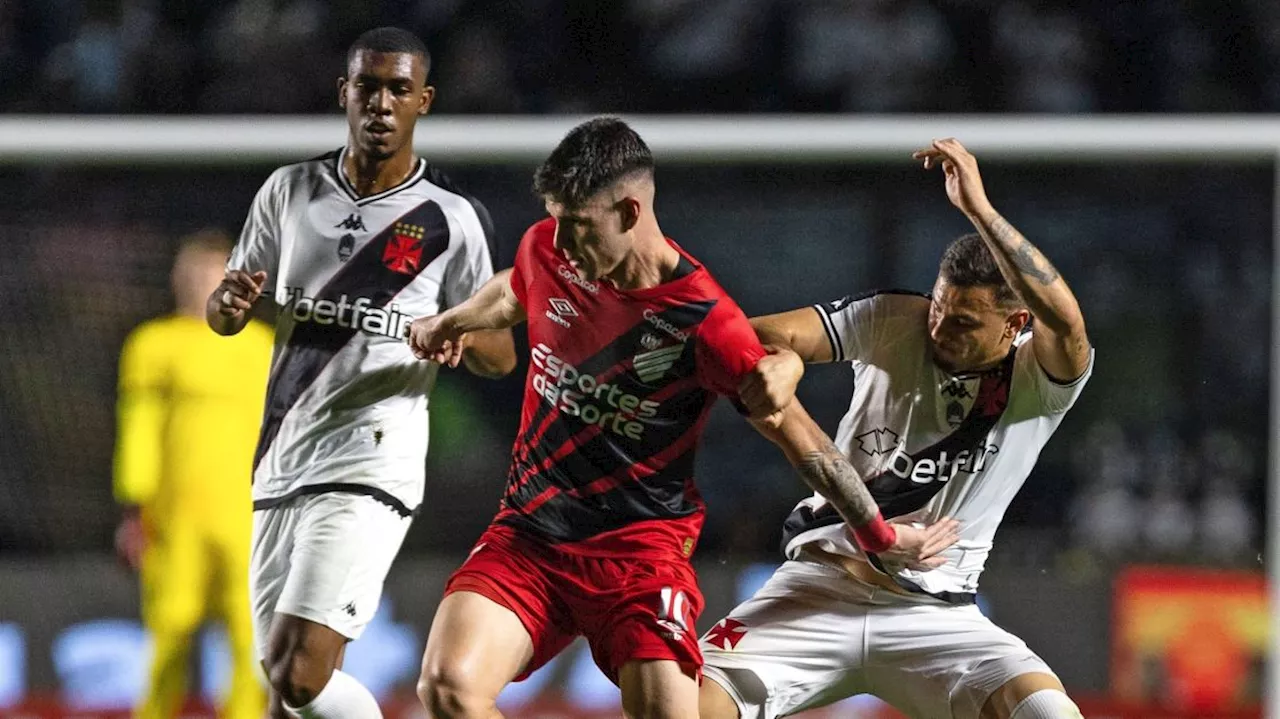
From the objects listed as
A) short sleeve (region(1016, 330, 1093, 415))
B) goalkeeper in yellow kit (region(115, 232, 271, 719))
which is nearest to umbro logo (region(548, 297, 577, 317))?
short sleeve (region(1016, 330, 1093, 415))

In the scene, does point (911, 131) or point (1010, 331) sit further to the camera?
point (911, 131)

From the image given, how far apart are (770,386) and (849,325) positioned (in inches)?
24.7

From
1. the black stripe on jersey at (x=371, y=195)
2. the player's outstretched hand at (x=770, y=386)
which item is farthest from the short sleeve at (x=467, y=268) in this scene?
the player's outstretched hand at (x=770, y=386)

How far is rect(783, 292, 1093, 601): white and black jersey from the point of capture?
14.5 ft

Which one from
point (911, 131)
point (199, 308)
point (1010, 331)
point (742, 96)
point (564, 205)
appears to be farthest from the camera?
point (742, 96)

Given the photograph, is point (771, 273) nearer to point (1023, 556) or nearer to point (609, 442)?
point (1023, 556)

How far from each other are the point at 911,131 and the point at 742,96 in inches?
65.9

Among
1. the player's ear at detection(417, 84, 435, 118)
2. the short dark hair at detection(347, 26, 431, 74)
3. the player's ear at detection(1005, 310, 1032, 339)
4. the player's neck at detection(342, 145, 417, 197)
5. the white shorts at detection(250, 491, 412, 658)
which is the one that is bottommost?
the white shorts at detection(250, 491, 412, 658)

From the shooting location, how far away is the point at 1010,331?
4.33 meters

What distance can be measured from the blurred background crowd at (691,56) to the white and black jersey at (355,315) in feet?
7.36

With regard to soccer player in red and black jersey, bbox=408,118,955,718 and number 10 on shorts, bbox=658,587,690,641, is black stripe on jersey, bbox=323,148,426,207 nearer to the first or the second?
soccer player in red and black jersey, bbox=408,118,955,718

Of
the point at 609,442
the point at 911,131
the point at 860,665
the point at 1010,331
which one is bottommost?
the point at 860,665

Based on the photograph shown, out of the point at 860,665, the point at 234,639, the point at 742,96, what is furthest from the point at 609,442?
the point at 742,96

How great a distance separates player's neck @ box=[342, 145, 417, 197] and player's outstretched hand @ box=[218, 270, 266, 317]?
450 millimetres
